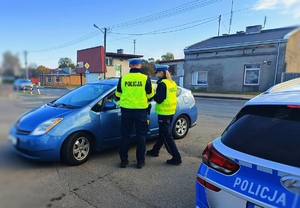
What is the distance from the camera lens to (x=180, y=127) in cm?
538

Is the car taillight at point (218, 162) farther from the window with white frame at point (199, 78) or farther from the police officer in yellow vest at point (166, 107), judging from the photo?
the window with white frame at point (199, 78)

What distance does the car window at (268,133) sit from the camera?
1511 mm

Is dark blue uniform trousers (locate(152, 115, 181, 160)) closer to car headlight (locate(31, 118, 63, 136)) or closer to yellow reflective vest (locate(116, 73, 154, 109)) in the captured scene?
yellow reflective vest (locate(116, 73, 154, 109))

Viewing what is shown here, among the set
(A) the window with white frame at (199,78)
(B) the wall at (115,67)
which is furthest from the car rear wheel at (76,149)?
(B) the wall at (115,67)

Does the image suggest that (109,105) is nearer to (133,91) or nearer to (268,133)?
(133,91)

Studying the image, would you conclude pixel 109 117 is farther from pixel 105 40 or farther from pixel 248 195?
pixel 105 40

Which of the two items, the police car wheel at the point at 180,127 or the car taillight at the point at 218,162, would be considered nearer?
the car taillight at the point at 218,162

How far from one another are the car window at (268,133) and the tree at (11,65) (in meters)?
1.65

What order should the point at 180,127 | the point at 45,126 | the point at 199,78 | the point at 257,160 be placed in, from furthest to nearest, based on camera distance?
the point at 199,78
the point at 180,127
the point at 45,126
the point at 257,160

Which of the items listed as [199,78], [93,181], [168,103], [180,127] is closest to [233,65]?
[199,78]

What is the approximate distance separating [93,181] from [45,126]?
1.15 m

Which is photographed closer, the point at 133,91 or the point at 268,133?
the point at 268,133

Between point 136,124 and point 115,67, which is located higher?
point 115,67

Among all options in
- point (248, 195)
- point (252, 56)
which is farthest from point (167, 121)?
point (252, 56)
